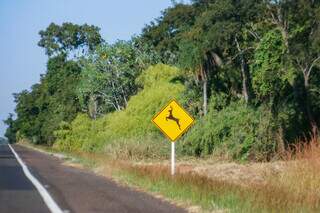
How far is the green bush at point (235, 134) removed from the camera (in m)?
32.9

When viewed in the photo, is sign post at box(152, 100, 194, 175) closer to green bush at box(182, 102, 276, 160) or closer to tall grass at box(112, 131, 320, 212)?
tall grass at box(112, 131, 320, 212)

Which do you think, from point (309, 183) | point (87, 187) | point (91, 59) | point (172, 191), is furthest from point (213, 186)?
point (91, 59)

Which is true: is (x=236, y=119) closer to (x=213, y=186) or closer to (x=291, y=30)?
(x=291, y=30)

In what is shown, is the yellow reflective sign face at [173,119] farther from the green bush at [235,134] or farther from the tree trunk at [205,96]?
the tree trunk at [205,96]

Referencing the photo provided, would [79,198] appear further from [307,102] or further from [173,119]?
[307,102]

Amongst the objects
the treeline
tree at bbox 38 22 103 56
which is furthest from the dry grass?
tree at bbox 38 22 103 56

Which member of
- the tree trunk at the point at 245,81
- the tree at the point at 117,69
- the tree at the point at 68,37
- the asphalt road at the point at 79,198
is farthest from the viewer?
the tree at the point at 68,37

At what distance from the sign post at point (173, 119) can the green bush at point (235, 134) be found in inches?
455

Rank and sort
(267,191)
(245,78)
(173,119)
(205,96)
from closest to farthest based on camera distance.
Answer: (267,191)
(173,119)
(245,78)
(205,96)

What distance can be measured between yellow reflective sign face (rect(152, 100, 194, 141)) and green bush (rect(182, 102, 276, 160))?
1155 cm

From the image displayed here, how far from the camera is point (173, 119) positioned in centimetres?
2183

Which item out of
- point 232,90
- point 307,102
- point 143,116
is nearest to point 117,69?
point 143,116

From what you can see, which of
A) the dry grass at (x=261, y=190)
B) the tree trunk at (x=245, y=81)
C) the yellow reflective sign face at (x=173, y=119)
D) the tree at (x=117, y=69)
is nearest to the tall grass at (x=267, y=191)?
the dry grass at (x=261, y=190)

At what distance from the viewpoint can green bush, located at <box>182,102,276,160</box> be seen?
108 ft
